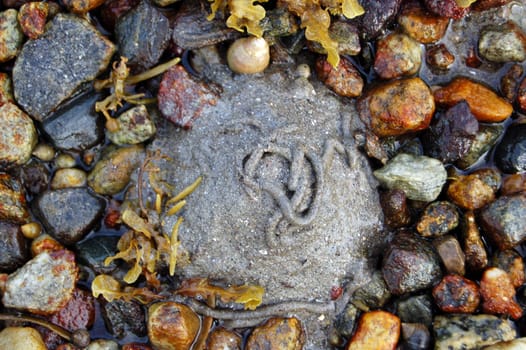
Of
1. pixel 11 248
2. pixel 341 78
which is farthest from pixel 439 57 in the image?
pixel 11 248

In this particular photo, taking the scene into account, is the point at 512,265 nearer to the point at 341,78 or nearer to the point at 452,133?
the point at 452,133

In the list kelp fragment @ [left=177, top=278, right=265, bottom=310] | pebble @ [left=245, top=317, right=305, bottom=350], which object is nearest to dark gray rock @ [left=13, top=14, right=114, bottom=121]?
kelp fragment @ [left=177, top=278, right=265, bottom=310]

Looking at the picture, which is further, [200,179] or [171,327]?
[200,179]

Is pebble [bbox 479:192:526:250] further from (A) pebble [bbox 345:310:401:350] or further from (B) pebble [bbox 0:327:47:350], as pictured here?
(B) pebble [bbox 0:327:47:350]

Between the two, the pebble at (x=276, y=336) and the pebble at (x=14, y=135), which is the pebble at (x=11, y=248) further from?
the pebble at (x=276, y=336)

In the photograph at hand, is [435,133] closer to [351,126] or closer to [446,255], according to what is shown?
[351,126]

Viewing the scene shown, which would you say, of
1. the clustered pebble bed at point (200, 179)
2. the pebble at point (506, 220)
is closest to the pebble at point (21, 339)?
the clustered pebble bed at point (200, 179)
